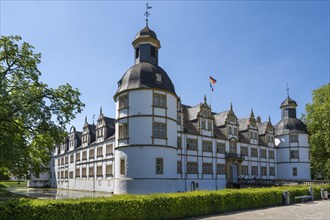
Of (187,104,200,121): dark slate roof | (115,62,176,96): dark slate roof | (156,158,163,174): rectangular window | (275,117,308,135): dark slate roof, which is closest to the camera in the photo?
(156,158,163,174): rectangular window

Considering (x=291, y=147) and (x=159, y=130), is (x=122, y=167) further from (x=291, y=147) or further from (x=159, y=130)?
(x=291, y=147)

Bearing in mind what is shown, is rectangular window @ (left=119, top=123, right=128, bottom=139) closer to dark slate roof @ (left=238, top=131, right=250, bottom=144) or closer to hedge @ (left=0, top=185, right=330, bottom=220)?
hedge @ (left=0, top=185, right=330, bottom=220)

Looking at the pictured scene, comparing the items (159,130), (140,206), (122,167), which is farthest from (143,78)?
(140,206)

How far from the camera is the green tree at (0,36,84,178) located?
55.1 ft

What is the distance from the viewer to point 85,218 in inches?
519

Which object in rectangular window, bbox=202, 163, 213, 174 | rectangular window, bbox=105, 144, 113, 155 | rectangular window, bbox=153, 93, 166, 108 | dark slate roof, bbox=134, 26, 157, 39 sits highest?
dark slate roof, bbox=134, 26, 157, 39

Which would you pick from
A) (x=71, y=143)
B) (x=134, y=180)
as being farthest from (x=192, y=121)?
(x=71, y=143)

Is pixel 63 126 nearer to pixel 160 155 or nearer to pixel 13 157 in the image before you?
pixel 13 157

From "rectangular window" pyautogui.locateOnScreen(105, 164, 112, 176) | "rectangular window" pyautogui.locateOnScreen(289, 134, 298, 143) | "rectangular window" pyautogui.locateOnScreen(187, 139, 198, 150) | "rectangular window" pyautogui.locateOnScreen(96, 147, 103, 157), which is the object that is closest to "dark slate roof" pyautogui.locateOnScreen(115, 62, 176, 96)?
"rectangular window" pyautogui.locateOnScreen(187, 139, 198, 150)

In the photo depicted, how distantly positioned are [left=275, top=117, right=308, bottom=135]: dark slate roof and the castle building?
0.17m

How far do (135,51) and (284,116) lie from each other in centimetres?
3459

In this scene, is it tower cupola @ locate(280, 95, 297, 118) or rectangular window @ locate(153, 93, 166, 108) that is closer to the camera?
rectangular window @ locate(153, 93, 166, 108)

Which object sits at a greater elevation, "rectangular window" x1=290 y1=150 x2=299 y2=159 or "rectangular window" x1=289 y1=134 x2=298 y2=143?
"rectangular window" x1=289 y1=134 x2=298 y2=143

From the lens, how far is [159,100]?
30.7m
